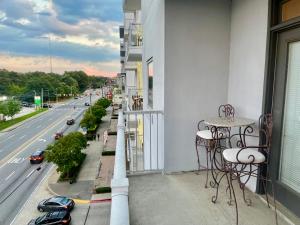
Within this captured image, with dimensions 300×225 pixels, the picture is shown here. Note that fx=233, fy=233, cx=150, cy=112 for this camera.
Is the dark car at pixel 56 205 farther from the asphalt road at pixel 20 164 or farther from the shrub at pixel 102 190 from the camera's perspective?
the asphalt road at pixel 20 164

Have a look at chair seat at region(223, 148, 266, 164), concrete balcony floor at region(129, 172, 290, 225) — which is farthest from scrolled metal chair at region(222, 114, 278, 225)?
concrete balcony floor at region(129, 172, 290, 225)

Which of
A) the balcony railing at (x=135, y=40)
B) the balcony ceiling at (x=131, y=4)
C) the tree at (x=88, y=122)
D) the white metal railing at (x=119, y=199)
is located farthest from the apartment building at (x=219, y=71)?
the tree at (x=88, y=122)

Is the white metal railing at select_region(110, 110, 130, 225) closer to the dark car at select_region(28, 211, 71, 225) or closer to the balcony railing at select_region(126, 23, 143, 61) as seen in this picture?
the balcony railing at select_region(126, 23, 143, 61)

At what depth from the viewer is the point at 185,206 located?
95.0 inches

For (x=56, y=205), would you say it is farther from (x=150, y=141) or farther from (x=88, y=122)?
(x=88, y=122)

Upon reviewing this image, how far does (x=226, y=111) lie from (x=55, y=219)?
9.22m

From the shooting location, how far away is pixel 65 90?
64.0m

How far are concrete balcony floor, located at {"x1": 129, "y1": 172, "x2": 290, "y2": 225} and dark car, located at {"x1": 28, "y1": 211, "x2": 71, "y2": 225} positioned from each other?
804cm

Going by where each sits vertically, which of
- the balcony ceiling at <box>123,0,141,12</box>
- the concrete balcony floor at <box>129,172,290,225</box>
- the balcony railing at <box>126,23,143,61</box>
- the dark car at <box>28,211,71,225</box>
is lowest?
the dark car at <box>28,211,71,225</box>

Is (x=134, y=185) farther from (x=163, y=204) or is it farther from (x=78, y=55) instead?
(x=78, y=55)

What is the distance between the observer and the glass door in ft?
6.90

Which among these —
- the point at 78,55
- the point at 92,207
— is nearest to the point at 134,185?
the point at 92,207

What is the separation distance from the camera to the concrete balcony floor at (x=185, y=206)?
2.16 metres

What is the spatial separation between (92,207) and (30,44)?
69.6m
